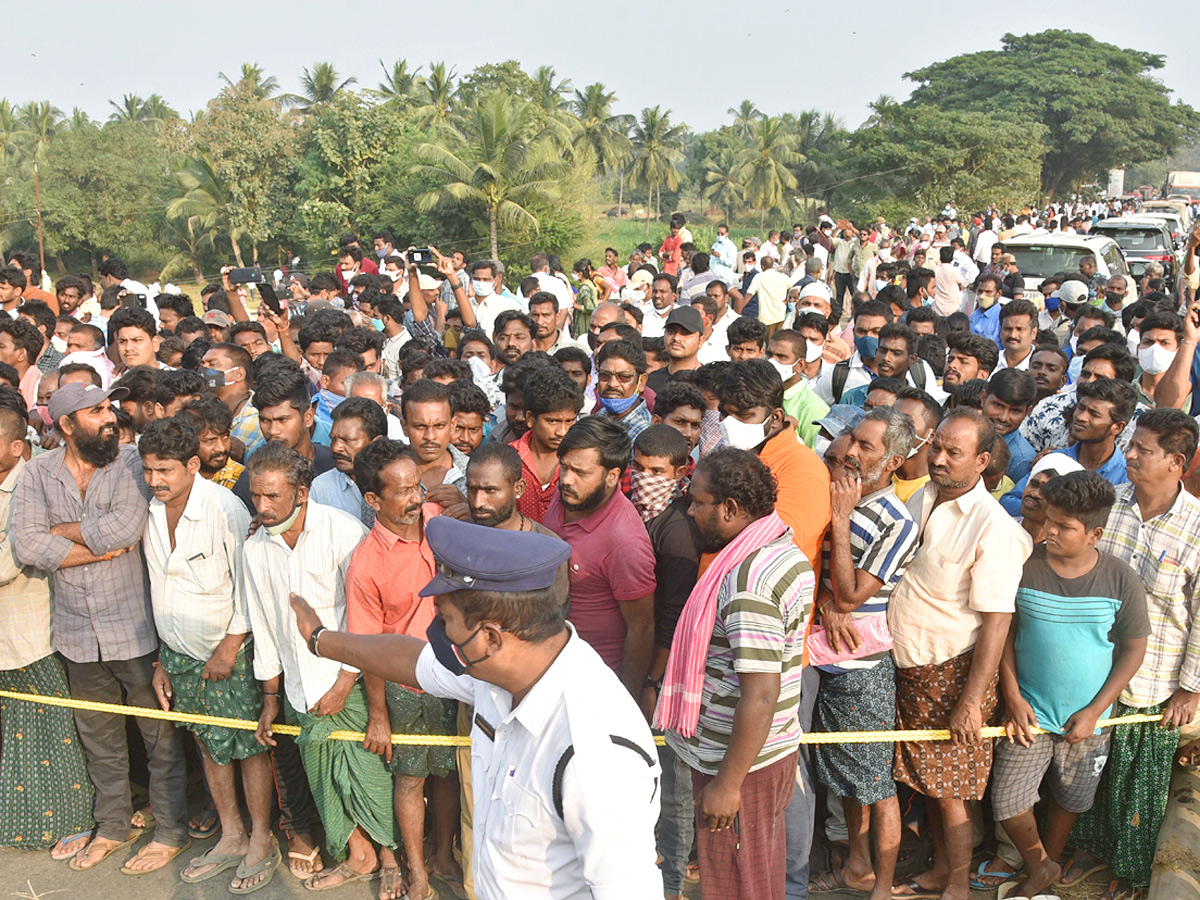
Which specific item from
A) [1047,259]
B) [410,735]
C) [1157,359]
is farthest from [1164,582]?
[1047,259]

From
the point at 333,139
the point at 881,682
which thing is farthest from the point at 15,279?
the point at 333,139

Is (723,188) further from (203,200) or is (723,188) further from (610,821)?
(610,821)

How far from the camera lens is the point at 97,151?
40188mm

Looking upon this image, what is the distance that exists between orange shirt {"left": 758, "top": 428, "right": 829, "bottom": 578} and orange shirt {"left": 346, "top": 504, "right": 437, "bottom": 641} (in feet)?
4.49

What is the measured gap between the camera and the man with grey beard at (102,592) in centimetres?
405

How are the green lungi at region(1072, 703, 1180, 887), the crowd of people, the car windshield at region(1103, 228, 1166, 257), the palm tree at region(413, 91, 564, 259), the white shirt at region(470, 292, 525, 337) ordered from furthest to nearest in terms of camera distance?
the palm tree at region(413, 91, 564, 259) < the car windshield at region(1103, 228, 1166, 257) < the white shirt at region(470, 292, 525, 337) < the green lungi at region(1072, 703, 1180, 887) < the crowd of people

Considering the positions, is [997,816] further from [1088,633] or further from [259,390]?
[259,390]

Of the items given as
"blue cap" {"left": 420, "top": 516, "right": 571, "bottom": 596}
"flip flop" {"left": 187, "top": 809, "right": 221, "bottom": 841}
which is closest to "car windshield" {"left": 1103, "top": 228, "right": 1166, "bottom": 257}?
"flip flop" {"left": 187, "top": 809, "right": 221, "bottom": 841}

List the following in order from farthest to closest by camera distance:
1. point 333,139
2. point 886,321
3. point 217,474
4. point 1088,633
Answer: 1. point 333,139
2. point 886,321
3. point 217,474
4. point 1088,633

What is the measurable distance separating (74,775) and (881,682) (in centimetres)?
363

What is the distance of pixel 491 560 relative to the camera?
6.45 ft

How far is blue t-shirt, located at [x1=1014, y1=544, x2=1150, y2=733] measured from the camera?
3.44 metres

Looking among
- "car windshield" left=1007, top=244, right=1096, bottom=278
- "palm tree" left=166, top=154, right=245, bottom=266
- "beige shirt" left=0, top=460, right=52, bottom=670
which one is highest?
"palm tree" left=166, top=154, right=245, bottom=266

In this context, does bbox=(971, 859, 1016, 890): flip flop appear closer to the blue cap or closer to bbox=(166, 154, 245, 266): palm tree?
the blue cap
